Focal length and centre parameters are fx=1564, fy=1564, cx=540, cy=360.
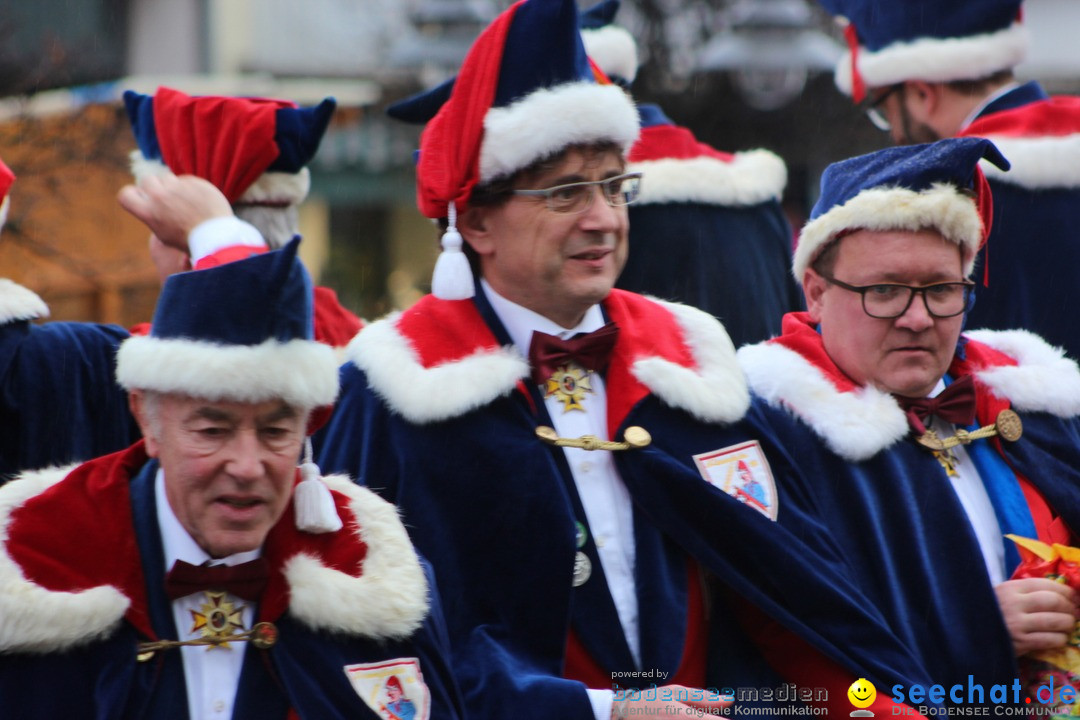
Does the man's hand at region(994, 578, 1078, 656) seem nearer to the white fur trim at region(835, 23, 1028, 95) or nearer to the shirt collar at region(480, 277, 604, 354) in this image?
the shirt collar at region(480, 277, 604, 354)

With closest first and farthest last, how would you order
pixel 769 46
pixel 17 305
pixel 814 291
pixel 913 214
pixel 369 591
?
pixel 369 591, pixel 913 214, pixel 814 291, pixel 17 305, pixel 769 46

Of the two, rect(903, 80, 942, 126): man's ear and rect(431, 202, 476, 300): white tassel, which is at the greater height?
rect(903, 80, 942, 126): man's ear

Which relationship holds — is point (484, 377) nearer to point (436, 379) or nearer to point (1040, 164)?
point (436, 379)

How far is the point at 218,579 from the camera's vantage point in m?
3.42

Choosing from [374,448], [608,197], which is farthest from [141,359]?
[608,197]

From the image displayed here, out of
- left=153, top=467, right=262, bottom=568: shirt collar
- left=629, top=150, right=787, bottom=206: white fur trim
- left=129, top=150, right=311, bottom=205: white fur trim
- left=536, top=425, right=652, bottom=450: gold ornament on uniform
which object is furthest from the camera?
left=629, top=150, right=787, bottom=206: white fur trim

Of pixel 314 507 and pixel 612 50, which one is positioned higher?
pixel 612 50

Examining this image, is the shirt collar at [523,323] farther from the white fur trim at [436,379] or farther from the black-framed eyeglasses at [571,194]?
the black-framed eyeglasses at [571,194]

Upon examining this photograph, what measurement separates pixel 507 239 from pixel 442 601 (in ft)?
3.22

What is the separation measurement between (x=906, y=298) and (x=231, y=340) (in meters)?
1.93

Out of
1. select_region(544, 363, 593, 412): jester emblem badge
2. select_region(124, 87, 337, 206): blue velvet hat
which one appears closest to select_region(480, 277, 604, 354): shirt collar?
select_region(544, 363, 593, 412): jester emblem badge

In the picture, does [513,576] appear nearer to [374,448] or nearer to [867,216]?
Answer: [374,448]

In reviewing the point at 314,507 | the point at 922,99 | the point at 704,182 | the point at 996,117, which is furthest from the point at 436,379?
the point at 922,99

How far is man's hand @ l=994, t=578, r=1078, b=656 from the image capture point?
161 inches
